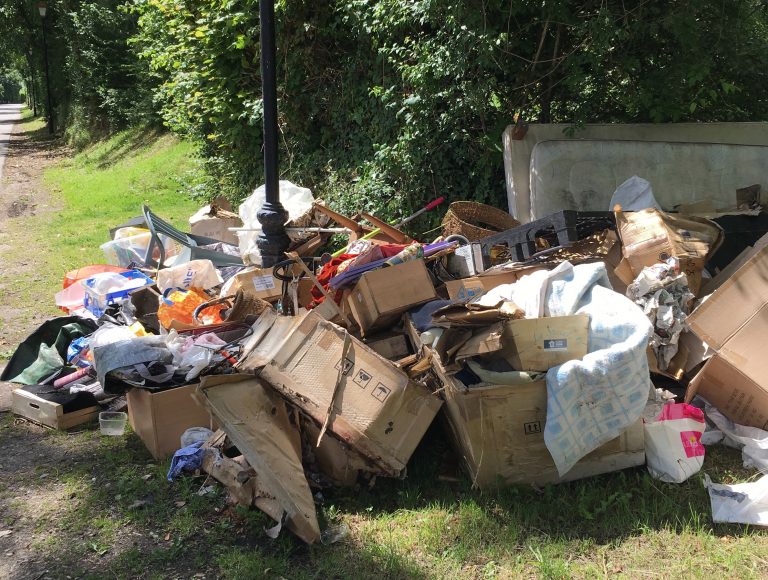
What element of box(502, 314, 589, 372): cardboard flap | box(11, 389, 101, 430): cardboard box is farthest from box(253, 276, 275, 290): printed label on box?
box(502, 314, 589, 372): cardboard flap

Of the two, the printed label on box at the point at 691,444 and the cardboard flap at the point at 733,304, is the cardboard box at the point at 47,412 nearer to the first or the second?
the printed label on box at the point at 691,444

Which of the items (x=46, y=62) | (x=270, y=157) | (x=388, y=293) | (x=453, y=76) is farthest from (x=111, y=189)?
(x=46, y=62)

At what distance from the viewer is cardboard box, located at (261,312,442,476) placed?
10.9 feet

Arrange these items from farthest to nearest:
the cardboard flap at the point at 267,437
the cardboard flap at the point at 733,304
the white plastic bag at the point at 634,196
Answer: the white plastic bag at the point at 634,196 < the cardboard flap at the point at 733,304 < the cardboard flap at the point at 267,437

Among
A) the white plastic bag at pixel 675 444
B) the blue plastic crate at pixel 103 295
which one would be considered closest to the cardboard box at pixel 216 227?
the blue plastic crate at pixel 103 295

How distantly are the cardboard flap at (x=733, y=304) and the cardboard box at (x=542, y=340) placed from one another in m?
0.92

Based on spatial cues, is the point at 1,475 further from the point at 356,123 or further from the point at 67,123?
the point at 67,123

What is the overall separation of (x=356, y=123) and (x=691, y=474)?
18.1 ft

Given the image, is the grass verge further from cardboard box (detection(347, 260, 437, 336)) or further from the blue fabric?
cardboard box (detection(347, 260, 437, 336))

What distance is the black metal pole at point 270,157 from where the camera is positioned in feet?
16.8

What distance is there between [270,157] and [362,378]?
8.22 feet

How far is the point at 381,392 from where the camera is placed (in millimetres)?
3350

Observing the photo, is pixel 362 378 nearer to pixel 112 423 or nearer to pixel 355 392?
pixel 355 392

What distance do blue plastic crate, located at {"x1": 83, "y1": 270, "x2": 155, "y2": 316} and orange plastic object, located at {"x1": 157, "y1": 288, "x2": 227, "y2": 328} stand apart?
0.55m
